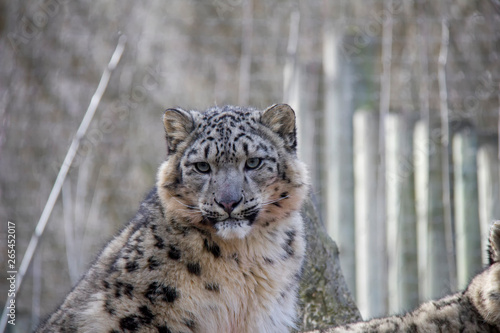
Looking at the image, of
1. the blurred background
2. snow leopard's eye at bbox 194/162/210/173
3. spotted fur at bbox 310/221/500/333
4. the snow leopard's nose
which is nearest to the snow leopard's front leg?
spotted fur at bbox 310/221/500/333

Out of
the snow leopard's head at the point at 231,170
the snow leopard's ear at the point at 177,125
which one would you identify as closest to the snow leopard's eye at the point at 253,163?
the snow leopard's head at the point at 231,170

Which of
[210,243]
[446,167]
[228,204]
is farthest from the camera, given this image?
[446,167]

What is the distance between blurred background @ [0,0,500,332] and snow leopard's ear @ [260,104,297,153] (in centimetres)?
198

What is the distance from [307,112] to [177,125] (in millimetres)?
2733

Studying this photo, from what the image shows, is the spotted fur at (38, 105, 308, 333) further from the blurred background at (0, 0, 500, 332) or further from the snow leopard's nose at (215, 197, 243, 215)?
the blurred background at (0, 0, 500, 332)

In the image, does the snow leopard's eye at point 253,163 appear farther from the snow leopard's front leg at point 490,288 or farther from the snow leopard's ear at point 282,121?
the snow leopard's front leg at point 490,288

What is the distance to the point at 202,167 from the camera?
2748mm

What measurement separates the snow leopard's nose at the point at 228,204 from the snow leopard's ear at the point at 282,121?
46cm

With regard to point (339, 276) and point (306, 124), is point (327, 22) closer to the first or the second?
point (306, 124)

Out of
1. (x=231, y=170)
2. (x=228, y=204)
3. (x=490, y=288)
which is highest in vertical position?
(x=231, y=170)

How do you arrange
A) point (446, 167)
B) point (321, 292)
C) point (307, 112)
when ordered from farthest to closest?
point (307, 112)
point (446, 167)
point (321, 292)

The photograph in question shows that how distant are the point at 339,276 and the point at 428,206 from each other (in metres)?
2.29

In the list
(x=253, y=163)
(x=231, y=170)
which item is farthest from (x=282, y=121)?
(x=231, y=170)

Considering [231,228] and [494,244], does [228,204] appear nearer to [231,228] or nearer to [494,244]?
[231,228]
